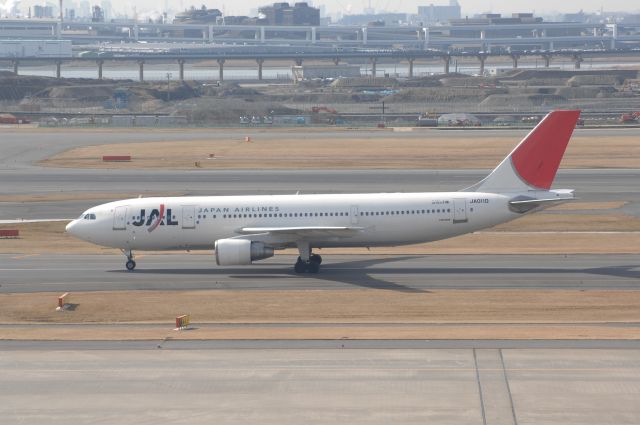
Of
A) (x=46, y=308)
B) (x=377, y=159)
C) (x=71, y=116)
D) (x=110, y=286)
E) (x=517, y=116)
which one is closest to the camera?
(x=46, y=308)

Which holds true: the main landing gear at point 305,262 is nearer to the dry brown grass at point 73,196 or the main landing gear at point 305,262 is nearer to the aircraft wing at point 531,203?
the aircraft wing at point 531,203

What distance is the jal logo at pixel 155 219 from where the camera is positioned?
170 ft

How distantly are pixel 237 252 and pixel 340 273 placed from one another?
5194mm

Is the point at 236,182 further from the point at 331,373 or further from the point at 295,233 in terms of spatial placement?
the point at 331,373

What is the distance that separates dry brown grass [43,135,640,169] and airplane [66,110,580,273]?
44.1 metres

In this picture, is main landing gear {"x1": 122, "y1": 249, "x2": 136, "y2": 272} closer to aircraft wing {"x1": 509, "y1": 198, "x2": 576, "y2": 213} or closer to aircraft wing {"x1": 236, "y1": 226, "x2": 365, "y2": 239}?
aircraft wing {"x1": 236, "y1": 226, "x2": 365, "y2": 239}

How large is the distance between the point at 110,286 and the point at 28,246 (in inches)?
594

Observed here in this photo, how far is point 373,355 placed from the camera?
110ft

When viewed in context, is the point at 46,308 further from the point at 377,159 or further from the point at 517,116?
the point at 517,116

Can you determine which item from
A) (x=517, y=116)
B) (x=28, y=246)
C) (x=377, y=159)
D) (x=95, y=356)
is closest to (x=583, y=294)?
(x=95, y=356)

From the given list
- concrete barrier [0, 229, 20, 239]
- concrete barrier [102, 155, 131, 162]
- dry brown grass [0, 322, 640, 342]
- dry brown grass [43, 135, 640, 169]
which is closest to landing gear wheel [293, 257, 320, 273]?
dry brown grass [0, 322, 640, 342]

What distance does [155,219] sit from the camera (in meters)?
52.0

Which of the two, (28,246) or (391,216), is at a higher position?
(391,216)

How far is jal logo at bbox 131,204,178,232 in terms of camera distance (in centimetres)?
5188
